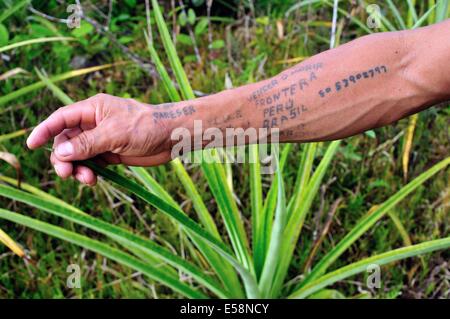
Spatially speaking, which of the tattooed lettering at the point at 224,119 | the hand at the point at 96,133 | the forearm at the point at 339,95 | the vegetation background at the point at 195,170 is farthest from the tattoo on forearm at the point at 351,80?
the vegetation background at the point at 195,170

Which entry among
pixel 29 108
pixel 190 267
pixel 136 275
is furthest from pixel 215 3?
pixel 190 267

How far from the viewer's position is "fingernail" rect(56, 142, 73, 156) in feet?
3.02

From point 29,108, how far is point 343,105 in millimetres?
1148

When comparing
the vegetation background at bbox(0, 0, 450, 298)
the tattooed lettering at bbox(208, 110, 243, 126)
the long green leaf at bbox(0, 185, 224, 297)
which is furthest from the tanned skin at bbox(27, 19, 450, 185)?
the vegetation background at bbox(0, 0, 450, 298)

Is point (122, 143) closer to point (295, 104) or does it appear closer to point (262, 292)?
point (295, 104)

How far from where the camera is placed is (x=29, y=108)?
187 cm

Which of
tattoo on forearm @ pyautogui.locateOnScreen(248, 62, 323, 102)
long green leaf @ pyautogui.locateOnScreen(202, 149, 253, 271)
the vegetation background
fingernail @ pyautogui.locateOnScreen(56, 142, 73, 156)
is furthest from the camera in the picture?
the vegetation background

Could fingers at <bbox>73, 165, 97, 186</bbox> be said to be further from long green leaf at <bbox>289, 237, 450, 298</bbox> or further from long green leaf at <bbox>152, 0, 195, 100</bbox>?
long green leaf at <bbox>289, 237, 450, 298</bbox>

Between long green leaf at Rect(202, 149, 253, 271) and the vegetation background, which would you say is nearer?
long green leaf at Rect(202, 149, 253, 271)

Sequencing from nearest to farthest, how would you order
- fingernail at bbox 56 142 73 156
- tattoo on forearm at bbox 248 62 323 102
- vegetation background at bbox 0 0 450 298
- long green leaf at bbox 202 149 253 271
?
fingernail at bbox 56 142 73 156, tattoo on forearm at bbox 248 62 323 102, long green leaf at bbox 202 149 253 271, vegetation background at bbox 0 0 450 298

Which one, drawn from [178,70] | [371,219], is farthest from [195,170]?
[371,219]

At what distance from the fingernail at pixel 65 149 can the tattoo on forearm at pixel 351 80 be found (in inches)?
15.7

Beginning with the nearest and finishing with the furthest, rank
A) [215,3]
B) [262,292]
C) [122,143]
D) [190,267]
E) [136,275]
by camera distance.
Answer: [122,143] < [190,267] < [262,292] < [136,275] < [215,3]

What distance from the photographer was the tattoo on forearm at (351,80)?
98 centimetres
